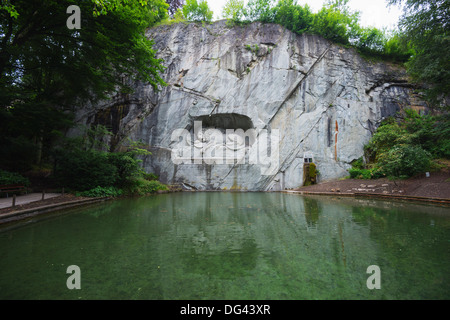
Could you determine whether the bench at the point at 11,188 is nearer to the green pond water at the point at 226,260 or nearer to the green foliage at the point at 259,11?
the green pond water at the point at 226,260

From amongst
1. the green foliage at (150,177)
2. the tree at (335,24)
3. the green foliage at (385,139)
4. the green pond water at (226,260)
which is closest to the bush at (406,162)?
the green foliage at (385,139)

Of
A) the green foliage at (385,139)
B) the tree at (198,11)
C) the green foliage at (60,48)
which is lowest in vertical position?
the green foliage at (385,139)

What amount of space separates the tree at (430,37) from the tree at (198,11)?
14.8 metres

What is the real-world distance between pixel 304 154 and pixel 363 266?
49.9 ft

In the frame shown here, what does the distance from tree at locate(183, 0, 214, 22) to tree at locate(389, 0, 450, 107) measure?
14.8 meters

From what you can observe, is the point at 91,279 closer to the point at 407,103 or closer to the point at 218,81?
the point at 218,81

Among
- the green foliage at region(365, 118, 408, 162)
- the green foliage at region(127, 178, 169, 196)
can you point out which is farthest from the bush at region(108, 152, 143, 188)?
the green foliage at region(365, 118, 408, 162)

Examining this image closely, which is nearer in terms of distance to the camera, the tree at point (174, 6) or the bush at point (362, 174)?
the bush at point (362, 174)

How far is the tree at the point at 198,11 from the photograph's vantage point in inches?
778

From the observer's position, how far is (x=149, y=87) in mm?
18156

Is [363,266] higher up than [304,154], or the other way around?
[304,154]

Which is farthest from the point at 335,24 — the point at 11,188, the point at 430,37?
the point at 11,188

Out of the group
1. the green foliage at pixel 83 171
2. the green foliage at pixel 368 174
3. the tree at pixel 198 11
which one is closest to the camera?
the green foliage at pixel 83 171
